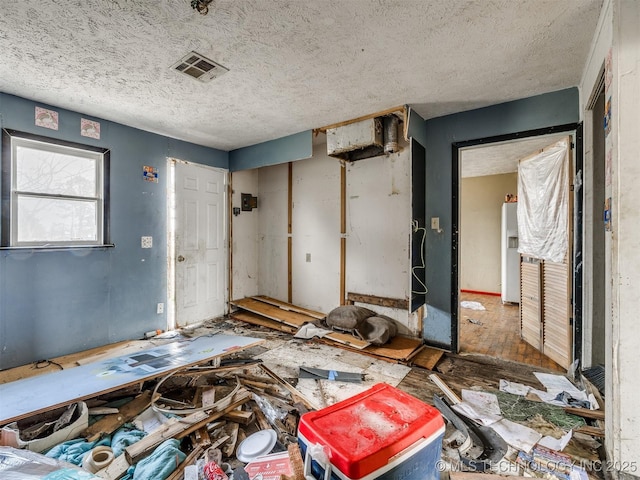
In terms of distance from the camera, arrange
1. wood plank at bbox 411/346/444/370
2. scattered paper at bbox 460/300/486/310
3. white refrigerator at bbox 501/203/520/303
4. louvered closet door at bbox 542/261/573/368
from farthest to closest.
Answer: white refrigerator at bbox 501/203/520/303 → scattered paper at bbox 460/300/486/310 → wood plank at bbox 411/346/444/370 → louvered closet door at bbox 542/261/573/368

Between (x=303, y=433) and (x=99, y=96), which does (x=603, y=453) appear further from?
(x=99, y=96)

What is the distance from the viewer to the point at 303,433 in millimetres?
1140

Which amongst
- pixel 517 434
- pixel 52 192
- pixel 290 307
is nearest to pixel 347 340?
pixel 290 307

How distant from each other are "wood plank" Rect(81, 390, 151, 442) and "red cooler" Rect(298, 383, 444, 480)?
1.52 m

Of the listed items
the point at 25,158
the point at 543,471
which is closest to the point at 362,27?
the point at 543,471

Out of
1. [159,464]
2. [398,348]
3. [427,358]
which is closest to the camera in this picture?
[159,464]

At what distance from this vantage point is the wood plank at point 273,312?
160 inches

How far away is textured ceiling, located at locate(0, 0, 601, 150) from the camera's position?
1.74 meters

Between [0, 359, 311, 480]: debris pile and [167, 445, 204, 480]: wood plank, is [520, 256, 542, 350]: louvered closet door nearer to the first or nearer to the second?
[0, 359, 311, 480]: debris pile

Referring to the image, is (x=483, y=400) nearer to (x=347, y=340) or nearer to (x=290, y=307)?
(x=347, y=340)

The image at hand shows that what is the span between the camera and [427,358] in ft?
10.1

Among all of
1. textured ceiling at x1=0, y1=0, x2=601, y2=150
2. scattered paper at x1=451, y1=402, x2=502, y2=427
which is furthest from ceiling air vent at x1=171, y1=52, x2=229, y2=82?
scattered paper at x1=451, y1=402, x2=502, y2=427

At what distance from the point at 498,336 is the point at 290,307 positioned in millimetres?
2902

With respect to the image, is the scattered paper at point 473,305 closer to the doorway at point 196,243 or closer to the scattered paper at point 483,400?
the scattered paper at point 483,400
